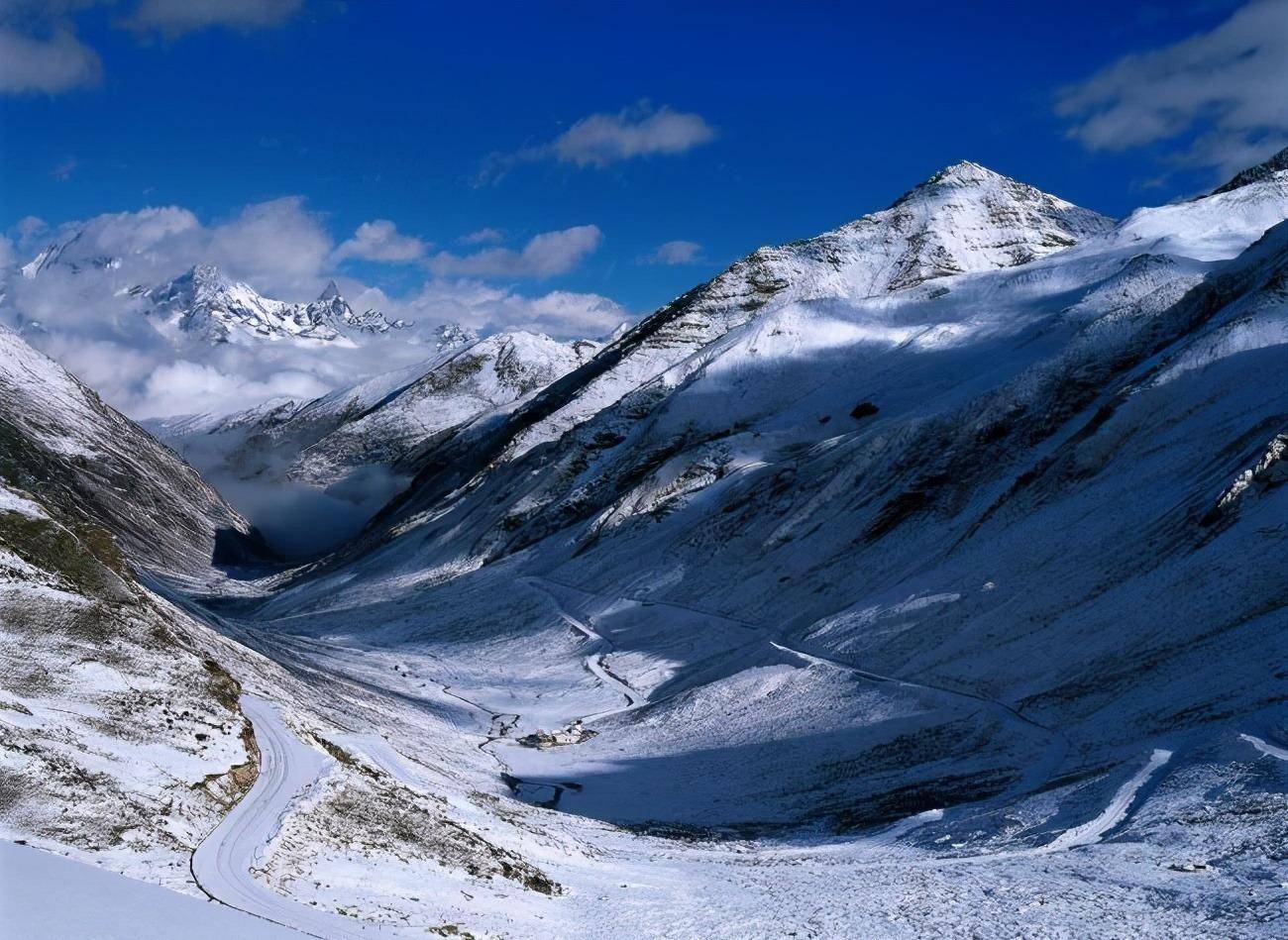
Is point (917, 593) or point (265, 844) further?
point (917, 593)

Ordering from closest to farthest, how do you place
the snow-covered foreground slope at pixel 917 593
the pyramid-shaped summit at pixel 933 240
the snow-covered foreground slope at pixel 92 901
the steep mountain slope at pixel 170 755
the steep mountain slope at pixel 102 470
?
the snow-covered foreground slope at pixel 92 901 → the steep mountain slope at pixel 170 755 → the snow-covered foreground slope at pixel 917 593 → the steep mountain slope at pixel 102 470 → the pyramid-shaped summit at pixel 933 240

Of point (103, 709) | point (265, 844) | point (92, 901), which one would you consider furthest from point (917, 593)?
point (92, 901)

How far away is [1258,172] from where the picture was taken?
15950cm

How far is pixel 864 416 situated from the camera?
4456 inches

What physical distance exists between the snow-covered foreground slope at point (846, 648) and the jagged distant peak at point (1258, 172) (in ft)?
27.6

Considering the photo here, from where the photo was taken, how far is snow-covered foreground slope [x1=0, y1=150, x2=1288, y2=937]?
94.3 feet

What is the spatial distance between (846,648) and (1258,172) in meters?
131

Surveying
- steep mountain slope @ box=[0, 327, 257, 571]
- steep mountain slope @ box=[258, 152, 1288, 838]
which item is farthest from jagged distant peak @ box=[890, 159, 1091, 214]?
steep mountain slope @ box=[0, 327, 257, 571]

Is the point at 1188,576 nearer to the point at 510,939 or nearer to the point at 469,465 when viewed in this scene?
the point at 510,939

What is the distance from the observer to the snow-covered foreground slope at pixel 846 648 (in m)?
28.7

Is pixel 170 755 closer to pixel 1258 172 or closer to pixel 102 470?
pixel 102 470

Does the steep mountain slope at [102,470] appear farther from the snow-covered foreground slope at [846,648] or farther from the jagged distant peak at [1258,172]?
the jagged distant peak at [1258,172]

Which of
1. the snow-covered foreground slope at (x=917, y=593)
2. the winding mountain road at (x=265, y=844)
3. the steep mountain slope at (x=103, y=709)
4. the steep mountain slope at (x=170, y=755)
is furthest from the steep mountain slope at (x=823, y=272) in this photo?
the winding mountain road at (x=265, y=844)

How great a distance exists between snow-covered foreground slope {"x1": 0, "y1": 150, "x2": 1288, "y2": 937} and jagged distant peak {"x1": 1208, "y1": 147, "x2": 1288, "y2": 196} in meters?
8.40
